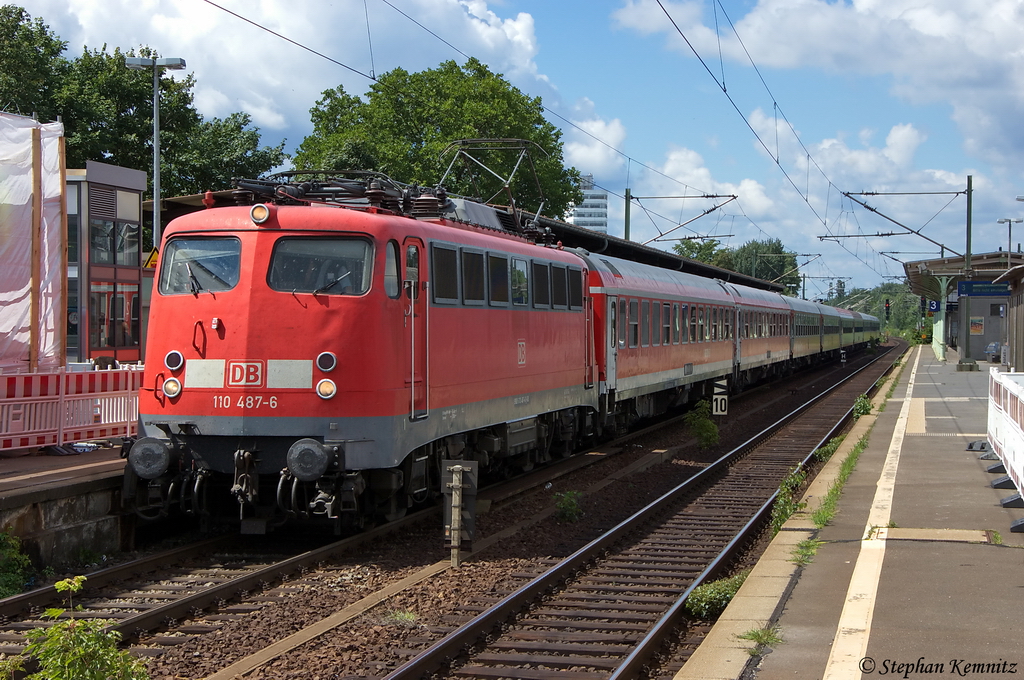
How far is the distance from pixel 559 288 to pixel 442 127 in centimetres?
3633

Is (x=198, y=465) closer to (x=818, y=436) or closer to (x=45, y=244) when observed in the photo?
(x=45, y=244)

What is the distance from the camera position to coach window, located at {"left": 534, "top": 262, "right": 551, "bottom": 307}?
13.7 m

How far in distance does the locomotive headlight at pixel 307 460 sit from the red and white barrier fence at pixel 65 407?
4769 millimetres

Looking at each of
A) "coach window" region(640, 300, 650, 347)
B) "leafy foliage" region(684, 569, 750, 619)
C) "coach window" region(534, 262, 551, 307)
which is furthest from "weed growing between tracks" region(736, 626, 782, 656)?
"coach window" region(640, 300, 650, 347)

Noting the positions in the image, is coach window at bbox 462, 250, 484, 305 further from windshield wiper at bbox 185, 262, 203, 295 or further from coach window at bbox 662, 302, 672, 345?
coach window at bbox 662, 302, 672, 345

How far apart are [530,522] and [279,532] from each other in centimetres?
273

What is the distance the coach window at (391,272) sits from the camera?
977 cm

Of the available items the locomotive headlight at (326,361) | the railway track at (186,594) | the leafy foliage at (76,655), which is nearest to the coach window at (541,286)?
the railway track at (186,594)

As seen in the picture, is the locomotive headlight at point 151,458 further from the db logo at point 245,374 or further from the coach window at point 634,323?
the coach window at point 634,323

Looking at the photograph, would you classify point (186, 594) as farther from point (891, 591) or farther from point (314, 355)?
point (891, 591)

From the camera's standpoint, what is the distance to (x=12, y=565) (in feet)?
28.2

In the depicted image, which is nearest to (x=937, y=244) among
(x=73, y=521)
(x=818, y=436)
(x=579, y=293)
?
(x=818, y=436)

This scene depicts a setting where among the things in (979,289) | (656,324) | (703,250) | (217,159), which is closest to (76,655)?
(656,324)

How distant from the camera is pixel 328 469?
9.28m
